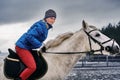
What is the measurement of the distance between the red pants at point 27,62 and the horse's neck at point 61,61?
36cm

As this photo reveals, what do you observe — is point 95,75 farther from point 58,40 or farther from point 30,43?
point 30,43

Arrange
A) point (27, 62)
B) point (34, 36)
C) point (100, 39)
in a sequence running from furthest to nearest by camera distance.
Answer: point (100, 39)
point (27, 62)
point (34, 36)

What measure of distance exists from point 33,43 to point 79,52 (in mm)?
1126

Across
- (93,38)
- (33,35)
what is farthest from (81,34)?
(33,35)

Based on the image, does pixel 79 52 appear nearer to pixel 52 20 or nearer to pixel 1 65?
pixel 52 20

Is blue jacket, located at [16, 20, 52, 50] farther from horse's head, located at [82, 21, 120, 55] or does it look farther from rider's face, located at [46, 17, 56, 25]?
horse's head, located at [82, 21, 120, 55]

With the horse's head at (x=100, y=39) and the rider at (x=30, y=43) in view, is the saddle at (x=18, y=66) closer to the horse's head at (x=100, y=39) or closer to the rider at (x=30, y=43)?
the rider at (x=30, y=43)

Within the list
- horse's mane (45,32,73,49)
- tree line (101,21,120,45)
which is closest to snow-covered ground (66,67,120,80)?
horse's mane (45,32,73,49)

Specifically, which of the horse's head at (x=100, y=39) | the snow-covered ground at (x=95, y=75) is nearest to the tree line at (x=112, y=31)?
the snow-covered ground at (x=95, y=75)

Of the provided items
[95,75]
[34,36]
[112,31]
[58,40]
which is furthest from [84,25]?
[112,31]

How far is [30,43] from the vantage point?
10.8m

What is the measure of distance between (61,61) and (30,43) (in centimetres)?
82

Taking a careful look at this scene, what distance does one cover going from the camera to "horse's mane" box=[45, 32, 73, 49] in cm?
1122

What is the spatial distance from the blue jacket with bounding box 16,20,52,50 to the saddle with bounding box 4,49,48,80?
0.74 feet
